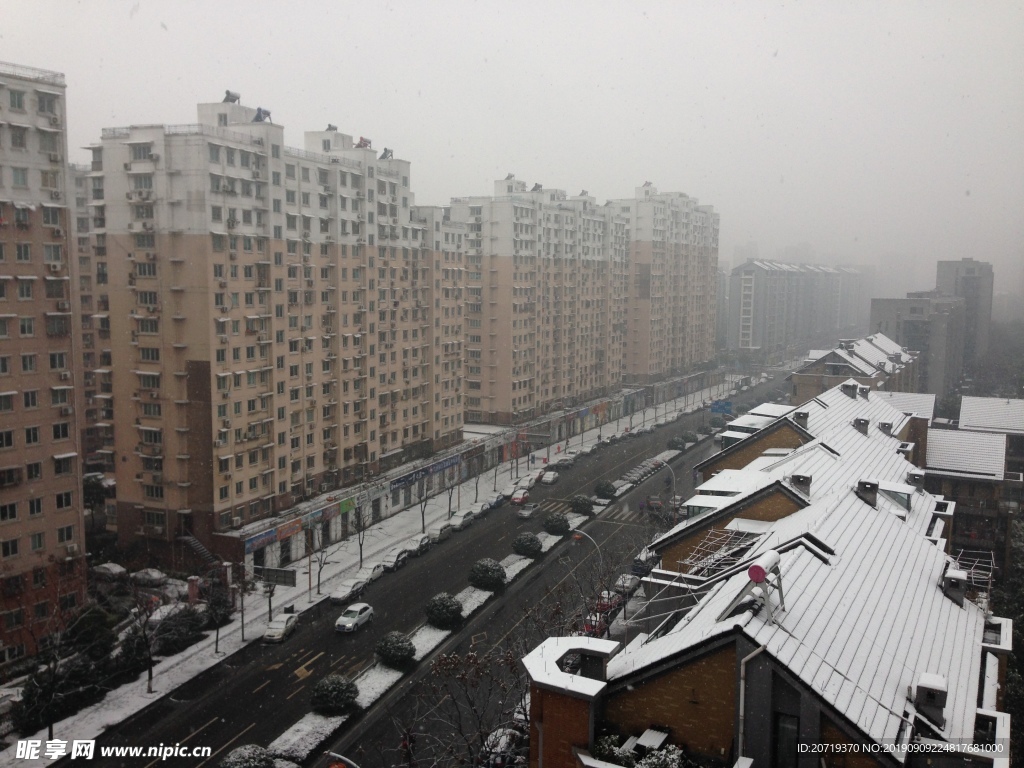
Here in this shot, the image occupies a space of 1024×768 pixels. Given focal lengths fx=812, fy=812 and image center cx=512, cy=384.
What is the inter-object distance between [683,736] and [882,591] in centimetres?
559

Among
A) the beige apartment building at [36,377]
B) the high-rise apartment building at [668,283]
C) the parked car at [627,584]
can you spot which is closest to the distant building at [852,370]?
the high-rise apartment building at [668,283]

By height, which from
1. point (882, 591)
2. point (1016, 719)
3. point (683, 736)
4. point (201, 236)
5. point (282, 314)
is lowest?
point (1016, 719)

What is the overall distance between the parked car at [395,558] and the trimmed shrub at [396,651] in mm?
8398

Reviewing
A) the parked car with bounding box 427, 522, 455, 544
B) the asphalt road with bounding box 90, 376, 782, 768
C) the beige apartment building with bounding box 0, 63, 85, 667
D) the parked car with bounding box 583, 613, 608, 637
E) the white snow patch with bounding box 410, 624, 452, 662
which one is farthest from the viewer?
the parked car with bounding box 427, 522, 455, 544

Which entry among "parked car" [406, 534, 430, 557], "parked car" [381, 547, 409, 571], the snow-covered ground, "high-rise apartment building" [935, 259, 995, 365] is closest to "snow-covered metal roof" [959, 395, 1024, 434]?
the snow-covered ground

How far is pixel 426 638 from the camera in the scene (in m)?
25.8

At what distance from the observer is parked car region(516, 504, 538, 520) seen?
39.9 meters

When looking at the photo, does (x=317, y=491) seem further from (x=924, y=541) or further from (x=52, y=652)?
(x=924, y=541)

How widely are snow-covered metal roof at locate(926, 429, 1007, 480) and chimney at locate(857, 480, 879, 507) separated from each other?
52.4 ft

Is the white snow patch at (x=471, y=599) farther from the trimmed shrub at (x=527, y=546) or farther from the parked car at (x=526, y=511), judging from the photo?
the parked car at (x=526, y=511)

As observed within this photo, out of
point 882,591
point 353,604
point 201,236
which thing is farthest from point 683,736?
point 201,236

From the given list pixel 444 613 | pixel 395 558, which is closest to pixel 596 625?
pixel 444 613

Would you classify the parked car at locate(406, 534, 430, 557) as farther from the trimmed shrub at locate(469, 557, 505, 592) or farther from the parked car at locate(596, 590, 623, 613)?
the parked car at locate(596, 590, 623, 613)

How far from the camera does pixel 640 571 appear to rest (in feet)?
97.4
